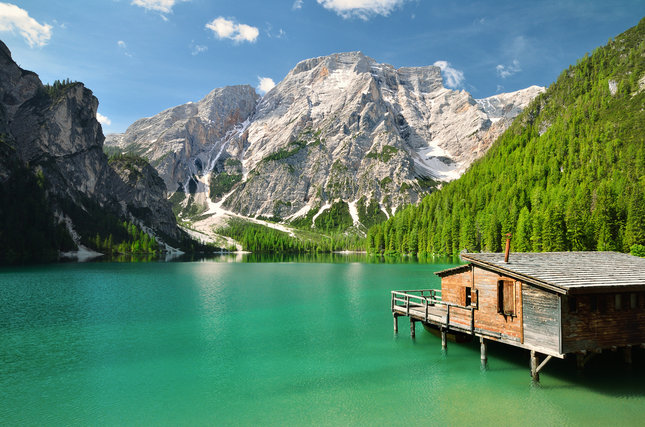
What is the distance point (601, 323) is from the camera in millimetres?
22188

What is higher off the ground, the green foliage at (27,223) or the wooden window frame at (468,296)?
the green foliage at (27,223)

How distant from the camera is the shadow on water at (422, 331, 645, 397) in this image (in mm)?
21891

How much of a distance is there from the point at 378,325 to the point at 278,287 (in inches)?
1386

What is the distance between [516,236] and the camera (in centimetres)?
12138

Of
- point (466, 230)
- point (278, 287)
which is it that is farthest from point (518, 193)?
point (278, 287)

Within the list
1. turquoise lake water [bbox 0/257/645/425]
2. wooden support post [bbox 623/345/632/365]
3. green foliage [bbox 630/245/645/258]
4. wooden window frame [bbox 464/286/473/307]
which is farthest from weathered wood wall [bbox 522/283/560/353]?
green foliage [bbox 630/245/645/258]

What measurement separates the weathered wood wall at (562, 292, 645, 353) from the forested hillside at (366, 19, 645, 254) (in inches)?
3435

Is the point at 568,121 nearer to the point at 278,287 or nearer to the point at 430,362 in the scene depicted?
the point at 278,287

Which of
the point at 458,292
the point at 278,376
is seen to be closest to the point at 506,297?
the point at 458,292

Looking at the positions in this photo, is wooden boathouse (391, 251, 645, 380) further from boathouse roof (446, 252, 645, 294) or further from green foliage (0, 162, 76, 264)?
green foliage (0, 162, 76, 264)

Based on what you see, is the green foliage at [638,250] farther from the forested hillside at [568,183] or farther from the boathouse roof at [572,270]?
the boathouse roof at [572,270]

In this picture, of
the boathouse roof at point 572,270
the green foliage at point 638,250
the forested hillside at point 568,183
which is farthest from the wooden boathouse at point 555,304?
the forested hillside at point 568,183

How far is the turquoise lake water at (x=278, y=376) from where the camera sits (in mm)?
19188

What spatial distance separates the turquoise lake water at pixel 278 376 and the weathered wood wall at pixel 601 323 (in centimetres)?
246
